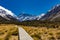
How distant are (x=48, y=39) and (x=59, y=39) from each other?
102 cm

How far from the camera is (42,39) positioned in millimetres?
13602

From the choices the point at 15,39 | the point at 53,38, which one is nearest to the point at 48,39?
the point at 53,38

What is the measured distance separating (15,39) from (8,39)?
0.88 metres

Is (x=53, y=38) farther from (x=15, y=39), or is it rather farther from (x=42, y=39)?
(x=15, y=39)

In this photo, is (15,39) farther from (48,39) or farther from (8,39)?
(48,39)

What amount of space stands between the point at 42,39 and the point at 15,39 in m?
2.36

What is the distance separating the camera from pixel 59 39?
45.8ft

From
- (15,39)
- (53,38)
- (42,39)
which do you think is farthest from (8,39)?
(53,38)

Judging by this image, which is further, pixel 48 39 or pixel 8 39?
pixel 48 39

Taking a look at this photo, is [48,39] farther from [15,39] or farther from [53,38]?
[15,39]

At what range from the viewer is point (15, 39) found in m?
13.5

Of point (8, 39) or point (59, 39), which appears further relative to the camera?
point (59, 39)

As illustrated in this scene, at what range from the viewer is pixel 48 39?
45.3 ft

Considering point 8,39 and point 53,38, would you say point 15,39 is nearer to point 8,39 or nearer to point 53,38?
point 8,39
